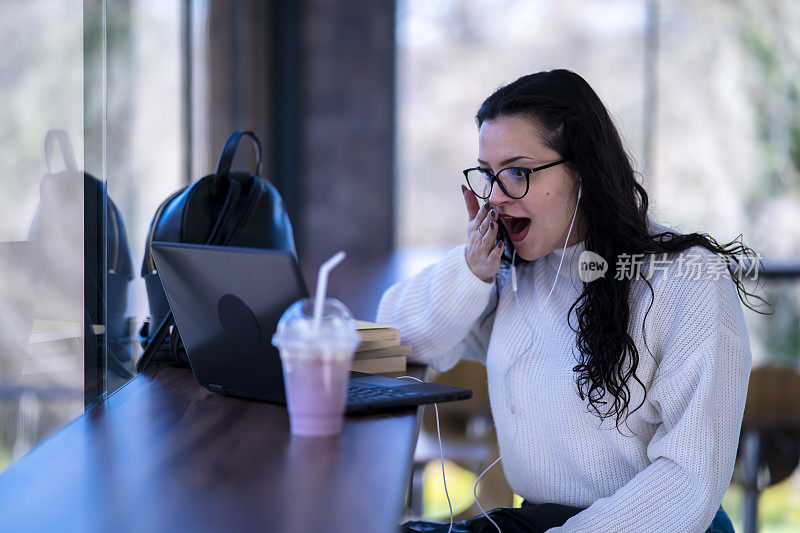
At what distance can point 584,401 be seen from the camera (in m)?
1.25

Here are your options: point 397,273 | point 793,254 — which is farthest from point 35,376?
point 793,254

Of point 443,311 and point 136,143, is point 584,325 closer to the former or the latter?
point 443,311

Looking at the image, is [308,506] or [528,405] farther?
[528,405]

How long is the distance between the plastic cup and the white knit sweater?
458 mm

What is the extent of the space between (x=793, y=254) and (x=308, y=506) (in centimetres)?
397

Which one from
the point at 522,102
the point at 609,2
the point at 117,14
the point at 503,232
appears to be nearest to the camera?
the point at 522,102

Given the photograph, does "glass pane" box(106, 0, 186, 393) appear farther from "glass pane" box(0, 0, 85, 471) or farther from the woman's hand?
the woman's hand

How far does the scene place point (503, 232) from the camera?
55.9 inches

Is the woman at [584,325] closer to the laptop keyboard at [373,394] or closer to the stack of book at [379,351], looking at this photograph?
the stack of book at [379,351]

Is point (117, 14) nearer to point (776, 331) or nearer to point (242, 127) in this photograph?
point (242, 127)

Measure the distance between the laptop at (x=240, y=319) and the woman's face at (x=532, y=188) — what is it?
39 cm

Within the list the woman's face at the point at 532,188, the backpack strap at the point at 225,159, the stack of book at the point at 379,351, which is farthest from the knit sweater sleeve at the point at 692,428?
the backpack strap at the point at 225,159

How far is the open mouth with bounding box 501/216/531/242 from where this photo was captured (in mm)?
1353

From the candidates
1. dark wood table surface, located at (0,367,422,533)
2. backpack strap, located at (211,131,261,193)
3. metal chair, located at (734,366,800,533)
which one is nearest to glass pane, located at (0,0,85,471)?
dark wood table surface, located at (0,367,422,533)
